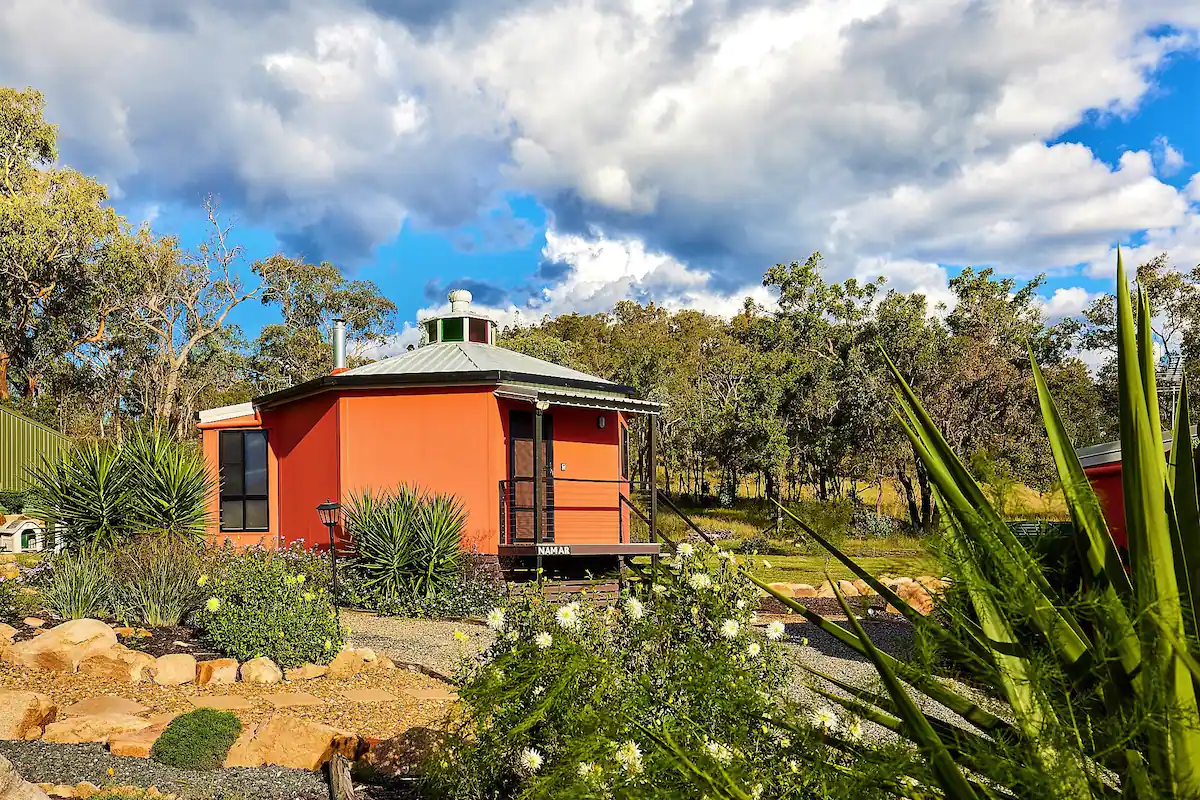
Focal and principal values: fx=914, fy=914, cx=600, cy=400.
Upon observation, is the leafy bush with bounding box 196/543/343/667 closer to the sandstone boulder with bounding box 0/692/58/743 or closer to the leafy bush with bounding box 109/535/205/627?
the leafy bush with bounding box 109/535/205/627

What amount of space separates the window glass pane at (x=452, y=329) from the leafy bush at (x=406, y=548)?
4917mm

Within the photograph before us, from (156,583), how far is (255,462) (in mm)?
6832

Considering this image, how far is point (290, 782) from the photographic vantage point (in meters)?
4.84

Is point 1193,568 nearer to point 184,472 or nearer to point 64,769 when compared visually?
point 64,769

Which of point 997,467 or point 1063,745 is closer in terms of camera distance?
point 1063,745

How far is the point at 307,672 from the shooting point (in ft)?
23.3

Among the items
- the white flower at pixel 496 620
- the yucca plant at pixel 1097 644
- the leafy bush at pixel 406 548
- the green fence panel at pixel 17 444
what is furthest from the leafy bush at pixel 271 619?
the green fence panel at pixel 17 444

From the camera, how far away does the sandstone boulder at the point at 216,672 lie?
6707 mm

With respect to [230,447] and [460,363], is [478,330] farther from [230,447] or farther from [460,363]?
[230,447]

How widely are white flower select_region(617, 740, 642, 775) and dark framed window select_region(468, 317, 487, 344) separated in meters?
14.2

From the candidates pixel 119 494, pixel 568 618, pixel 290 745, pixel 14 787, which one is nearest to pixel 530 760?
pixel 568 618

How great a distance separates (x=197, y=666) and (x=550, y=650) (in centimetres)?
468

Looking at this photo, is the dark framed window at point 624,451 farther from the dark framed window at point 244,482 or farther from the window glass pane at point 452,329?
the dark framed window at point 244,482

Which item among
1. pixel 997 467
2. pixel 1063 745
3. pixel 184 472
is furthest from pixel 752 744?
pixel 184 472
